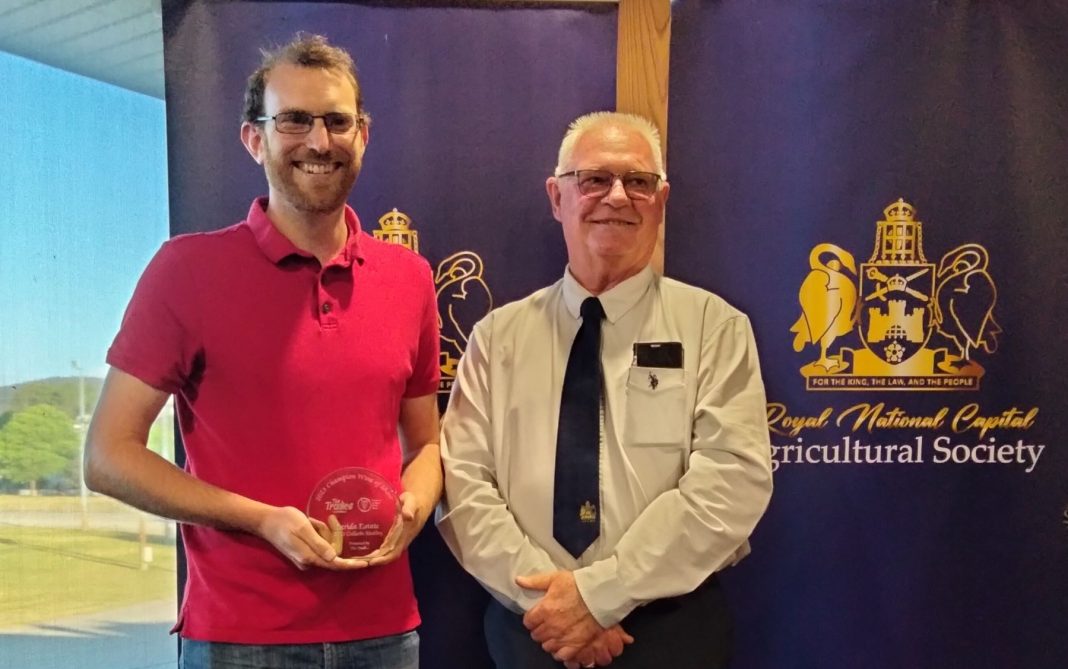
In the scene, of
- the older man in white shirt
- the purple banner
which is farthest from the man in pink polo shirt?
the purple banner

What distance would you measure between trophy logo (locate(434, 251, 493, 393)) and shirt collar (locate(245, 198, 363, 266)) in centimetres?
42

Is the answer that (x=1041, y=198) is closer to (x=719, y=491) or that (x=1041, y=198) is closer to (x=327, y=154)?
(x=719, y=491)

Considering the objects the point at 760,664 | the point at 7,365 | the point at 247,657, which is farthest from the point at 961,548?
the point at 7,365

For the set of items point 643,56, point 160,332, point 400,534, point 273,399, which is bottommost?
point 400,534

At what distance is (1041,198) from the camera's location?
2004mm

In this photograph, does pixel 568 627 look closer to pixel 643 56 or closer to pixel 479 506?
pixel 479 506

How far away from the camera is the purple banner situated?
1.99 metres

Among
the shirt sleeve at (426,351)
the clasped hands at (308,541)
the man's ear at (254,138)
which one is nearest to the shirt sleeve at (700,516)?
the clasped hands at (308,541)

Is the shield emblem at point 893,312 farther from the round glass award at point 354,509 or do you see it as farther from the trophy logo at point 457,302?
the round glass award at point 354,509

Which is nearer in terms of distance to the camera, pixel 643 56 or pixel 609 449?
pixel 609 449

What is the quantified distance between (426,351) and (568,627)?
653 mm

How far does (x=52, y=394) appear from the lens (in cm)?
204

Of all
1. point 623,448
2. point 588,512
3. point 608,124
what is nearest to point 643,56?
point 608,124

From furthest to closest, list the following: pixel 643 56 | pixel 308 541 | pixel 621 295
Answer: pixel 643 56 < pixel 621 295 < pixel 308 541
